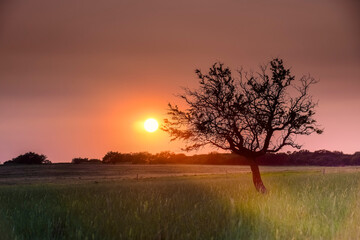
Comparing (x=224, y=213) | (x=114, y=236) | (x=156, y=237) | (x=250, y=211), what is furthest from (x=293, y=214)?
(x=114, y=236)

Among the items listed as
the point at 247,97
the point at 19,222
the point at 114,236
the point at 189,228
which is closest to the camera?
the point at 114,236

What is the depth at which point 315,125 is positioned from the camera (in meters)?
19.8

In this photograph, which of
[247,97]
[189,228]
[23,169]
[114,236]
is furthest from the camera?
[23,169]

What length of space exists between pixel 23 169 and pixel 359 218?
73.7 meters

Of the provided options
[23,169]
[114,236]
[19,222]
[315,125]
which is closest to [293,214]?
[114,236]

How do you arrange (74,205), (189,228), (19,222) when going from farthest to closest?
(74,205), (19,222), (189,228)

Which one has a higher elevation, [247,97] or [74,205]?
[247,97]

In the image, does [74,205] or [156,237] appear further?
[74,205]

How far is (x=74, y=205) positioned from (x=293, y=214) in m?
6.21

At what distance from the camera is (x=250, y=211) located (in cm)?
932

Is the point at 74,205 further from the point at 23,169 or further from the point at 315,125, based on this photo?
the point at 23,169

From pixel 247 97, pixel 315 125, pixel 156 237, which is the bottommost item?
pixel 156 237

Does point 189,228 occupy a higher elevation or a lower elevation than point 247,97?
lower

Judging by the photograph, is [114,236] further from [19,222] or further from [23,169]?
[23,169]
